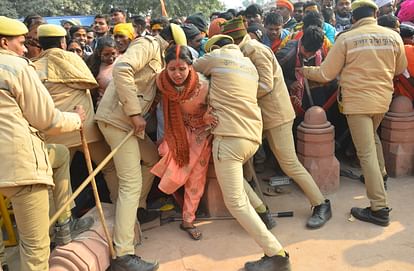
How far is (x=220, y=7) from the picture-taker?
28141 mm

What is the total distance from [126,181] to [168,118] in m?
0.63

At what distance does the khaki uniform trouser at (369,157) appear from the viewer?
12.0 feet

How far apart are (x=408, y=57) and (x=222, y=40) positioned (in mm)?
2115

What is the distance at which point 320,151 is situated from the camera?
4.38 m

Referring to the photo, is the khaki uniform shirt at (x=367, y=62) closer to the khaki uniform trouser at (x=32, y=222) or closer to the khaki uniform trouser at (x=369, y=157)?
the khaki uniform trouser at (x=369, y=157)

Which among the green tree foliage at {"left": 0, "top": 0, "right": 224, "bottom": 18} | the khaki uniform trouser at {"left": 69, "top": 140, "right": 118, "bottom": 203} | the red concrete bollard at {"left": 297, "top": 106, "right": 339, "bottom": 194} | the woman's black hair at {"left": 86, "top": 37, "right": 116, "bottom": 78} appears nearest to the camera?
the khaki uniform trouser at {"left": 69, "top": 140, "right": 118, "bottom": 203}

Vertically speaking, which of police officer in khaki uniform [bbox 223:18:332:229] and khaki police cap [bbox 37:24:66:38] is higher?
khaki police cap [bbox 37:24:66:38]

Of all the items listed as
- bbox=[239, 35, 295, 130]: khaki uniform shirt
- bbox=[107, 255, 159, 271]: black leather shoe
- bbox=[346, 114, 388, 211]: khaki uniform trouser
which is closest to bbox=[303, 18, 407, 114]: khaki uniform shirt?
bbox=[346, 114, 388, 211]: khaki uniform trouser

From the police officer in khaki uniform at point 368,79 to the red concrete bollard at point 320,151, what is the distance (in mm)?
554

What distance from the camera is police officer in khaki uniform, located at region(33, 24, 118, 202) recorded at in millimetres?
3301

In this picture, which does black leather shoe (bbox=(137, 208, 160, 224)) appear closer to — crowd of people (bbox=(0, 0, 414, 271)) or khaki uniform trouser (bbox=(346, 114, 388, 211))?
crowd of people (bbox=(0, 0, 414, 271))

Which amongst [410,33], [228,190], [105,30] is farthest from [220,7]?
[228,190]

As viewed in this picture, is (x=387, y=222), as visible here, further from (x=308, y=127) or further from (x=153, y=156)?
(x=153, y=156)

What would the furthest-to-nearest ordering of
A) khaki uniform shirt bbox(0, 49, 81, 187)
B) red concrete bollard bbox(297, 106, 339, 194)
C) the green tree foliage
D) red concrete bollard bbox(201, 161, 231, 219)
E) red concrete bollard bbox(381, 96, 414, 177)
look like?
the green tree foliage
red concrete bollard bbox(381, 96, 414, 177)
red concrete bollard bbox(297, 106, 339, 194)
red concrete bollard bbox(201, 161, 231, 219)
khaki uniform shirt bbox(0, 49, 81, 187)
